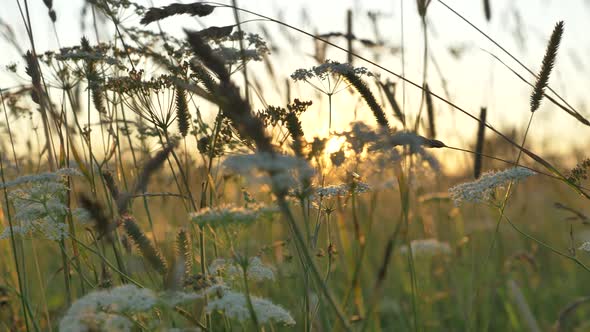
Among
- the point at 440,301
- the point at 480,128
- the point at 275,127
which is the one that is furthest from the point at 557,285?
the point at 275,127

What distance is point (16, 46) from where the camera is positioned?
305 cm

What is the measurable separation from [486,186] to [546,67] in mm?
461

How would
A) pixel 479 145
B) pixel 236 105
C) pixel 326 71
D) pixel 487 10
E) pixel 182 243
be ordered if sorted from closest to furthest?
1. pixel 236 105
2. pixel 182 243
3. pixel 326 71
4. pixel 479 145
5. pixel 487 10

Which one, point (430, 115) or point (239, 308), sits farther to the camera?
point (430, 115)

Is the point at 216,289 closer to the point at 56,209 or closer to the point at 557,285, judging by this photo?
the point at 56,209

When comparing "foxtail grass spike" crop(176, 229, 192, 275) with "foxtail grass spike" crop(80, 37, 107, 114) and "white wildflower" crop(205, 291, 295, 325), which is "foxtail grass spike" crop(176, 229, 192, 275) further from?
"foxtail grass spike" crop(80, 37, 107, 114)

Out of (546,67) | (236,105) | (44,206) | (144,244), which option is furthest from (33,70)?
(546,67)

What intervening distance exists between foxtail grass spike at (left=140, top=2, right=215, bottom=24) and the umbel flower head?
62 cm

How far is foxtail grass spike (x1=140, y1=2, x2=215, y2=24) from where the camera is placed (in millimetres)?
2100

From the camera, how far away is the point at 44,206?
2262mm

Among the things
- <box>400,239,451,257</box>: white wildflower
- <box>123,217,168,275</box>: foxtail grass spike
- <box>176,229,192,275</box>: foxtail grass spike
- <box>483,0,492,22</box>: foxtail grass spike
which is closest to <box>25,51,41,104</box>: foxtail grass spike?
<box>123,217,168,275</box>: foxtail grass spike

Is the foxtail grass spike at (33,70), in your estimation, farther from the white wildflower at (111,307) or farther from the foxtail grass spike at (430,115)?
the foxtail grass spike at (430,115)

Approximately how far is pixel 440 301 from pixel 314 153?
3105mm

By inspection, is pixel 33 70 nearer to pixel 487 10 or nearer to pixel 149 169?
pixel 149 169
